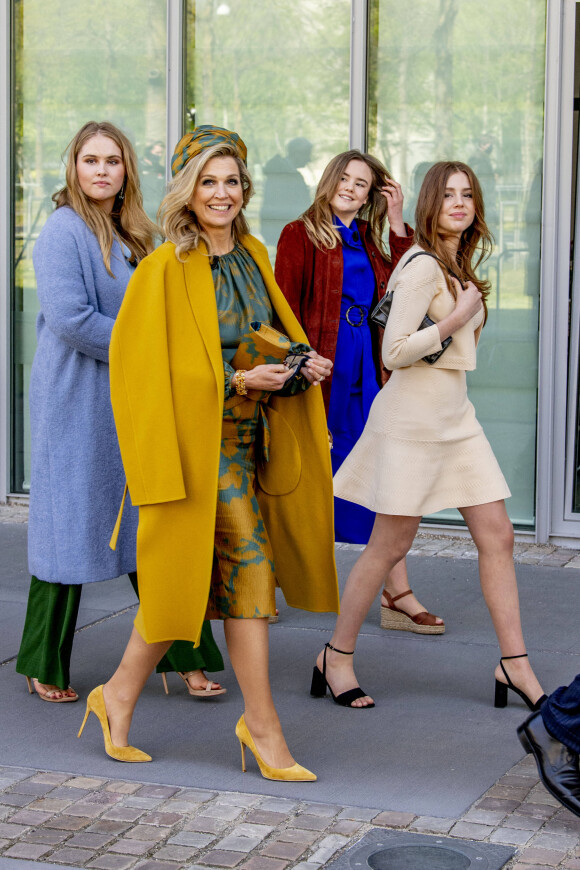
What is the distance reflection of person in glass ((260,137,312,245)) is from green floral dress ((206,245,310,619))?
4.15m

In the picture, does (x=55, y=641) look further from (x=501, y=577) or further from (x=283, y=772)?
(x=501, y=577)

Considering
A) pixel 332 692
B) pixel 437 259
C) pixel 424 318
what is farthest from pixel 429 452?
pixel 332 692

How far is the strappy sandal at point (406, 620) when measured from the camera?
565 cm

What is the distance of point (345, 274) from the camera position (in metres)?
5.43

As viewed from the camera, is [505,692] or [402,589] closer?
[505,692]

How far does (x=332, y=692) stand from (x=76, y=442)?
1277 mm

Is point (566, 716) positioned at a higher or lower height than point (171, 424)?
lower

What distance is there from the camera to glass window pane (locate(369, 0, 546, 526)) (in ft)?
24.5

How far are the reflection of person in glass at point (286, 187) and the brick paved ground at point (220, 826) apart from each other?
4824mm

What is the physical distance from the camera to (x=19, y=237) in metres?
8.63

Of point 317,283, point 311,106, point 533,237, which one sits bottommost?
point 317,283

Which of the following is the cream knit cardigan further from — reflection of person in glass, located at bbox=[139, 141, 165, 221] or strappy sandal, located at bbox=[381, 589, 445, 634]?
reflection of person in glass, located at bbox=[139, 141, 165, 221]

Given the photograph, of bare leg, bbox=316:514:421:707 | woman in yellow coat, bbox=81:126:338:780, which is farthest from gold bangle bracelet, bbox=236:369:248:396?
bare leg, bbox=316:514:421:707

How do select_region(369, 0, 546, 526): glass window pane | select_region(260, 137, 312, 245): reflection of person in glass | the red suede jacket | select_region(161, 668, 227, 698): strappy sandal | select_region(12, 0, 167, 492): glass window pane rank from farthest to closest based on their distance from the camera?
1. select_region(12, 0, 167, 492): glass window pane
2. select_region(260, 137, 312, 245): reflection of person in glass
3. select_region(369, 0, 546, 526): glass window pane
4. the red suede jacket
5. select_region(161, 668, 227, 698): strappy sandal
